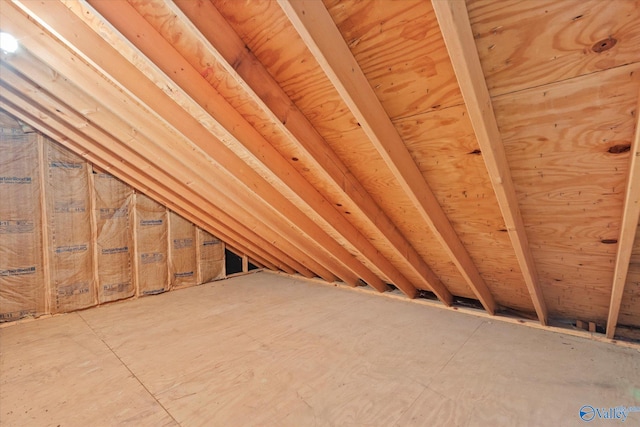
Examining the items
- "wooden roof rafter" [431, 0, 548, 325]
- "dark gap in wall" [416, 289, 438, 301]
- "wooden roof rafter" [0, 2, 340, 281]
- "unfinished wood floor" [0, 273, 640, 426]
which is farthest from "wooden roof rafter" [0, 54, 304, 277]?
"wooden roof rafter" [431, 0, 548, 325]

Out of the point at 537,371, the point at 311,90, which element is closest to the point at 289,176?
the point at 311,90

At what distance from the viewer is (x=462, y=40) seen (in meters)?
0.87

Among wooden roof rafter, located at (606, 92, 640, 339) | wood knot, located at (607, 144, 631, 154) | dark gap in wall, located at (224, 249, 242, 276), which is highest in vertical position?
wood knot, located at (607, 144, 631, 154)

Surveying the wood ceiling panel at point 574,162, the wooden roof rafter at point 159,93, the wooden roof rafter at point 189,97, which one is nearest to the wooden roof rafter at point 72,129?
the wooden roof rafter at point 159,93

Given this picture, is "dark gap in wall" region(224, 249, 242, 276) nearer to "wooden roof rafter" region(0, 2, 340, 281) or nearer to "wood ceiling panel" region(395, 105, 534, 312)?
"wooden roof rafter" region(0, 2, 340, 281)

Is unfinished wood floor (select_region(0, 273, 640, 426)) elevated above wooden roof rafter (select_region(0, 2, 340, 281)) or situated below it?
below

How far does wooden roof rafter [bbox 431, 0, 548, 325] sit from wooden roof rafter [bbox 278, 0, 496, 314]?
1.17 ft

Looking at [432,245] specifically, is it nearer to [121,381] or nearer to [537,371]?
[537,371]

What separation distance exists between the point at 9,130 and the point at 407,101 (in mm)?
3828

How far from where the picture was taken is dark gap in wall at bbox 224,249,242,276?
4633 millimetres

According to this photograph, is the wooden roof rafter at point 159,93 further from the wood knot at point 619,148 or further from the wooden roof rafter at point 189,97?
the wood knot at point 619,148

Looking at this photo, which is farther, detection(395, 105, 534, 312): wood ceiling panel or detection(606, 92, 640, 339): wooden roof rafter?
detection(395, 105, 534, 312): wood ceiling panel

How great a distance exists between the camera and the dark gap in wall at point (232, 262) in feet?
15.2

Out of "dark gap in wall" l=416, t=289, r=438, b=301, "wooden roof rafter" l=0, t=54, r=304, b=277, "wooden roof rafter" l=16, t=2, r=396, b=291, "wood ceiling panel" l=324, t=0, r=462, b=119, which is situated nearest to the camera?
"wood ceiling panel" l=324, t=0, r=462, b=119
